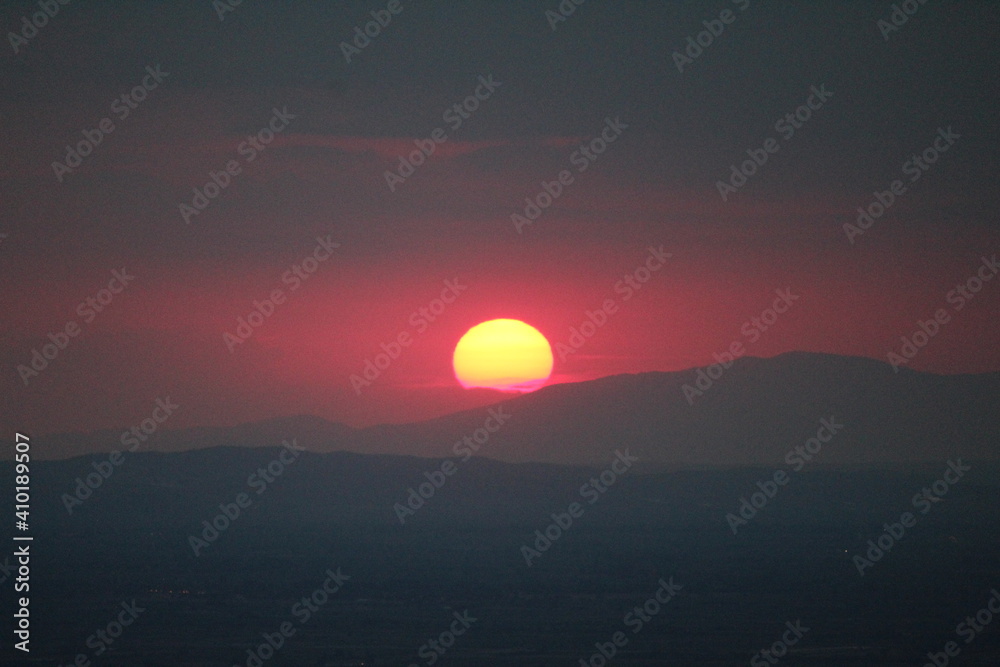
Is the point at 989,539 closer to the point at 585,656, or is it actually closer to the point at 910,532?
the point at 910,532

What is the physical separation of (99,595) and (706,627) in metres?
50.1

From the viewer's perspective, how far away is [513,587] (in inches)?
3856
